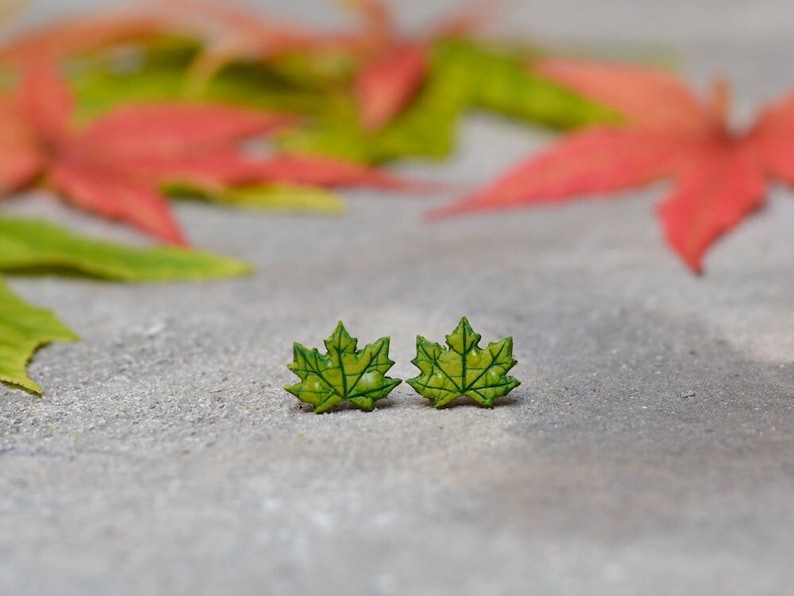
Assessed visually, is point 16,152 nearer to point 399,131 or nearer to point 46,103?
point 46,103

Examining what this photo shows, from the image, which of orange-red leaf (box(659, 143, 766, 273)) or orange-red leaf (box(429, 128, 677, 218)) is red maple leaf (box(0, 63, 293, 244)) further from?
orange-red leaf (box(659, 143, 766, 273))

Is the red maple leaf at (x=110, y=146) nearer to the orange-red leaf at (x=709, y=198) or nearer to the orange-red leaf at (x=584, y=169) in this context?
the orange-red leaf at (x=584, y=169)

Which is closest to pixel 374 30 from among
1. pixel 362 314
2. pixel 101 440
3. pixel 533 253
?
pixel 533 253

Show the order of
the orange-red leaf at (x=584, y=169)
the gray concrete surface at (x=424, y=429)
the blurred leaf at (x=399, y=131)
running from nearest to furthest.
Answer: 1. the gray concrete surface at (x=424, y=429)
2. the orange-red leaf at (x=584, y=169)
3. the blurred leaf at (x=399, y=131)

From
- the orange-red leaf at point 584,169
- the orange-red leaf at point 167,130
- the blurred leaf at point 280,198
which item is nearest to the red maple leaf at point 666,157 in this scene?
the orange-red leaf at point 584,169

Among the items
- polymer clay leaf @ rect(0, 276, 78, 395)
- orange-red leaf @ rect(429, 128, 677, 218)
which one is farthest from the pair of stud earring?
orange-red leaf @ rect(429, 128, 677, 218)

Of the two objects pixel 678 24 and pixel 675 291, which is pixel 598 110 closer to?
pixel 675 291

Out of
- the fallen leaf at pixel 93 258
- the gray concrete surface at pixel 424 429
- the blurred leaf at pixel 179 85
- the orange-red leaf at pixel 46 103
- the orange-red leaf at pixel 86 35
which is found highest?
the orange-red leaf at pixel 86 35
